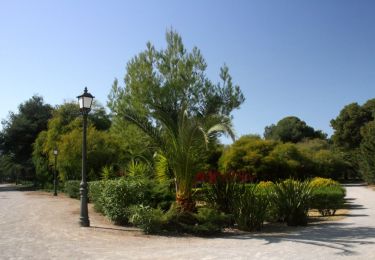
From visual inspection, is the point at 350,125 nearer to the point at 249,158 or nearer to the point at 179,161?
the point at 249,158

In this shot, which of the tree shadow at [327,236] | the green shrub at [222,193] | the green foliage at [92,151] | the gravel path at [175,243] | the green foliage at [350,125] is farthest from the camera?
the green foliage at [350,125]

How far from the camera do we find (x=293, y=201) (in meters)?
13.3

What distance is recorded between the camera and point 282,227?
12914 mm

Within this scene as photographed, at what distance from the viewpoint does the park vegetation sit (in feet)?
39.3

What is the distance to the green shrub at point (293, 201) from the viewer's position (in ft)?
43.5

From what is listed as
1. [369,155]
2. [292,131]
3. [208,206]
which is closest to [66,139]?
[208,206]

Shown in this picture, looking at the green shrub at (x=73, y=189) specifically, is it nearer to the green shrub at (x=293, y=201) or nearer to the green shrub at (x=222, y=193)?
the green shrub at (x=222, y=193)

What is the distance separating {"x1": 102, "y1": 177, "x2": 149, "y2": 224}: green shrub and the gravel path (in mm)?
454

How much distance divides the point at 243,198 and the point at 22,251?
6226 millimetres

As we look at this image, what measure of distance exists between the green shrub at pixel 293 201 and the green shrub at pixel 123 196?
4.34 meters

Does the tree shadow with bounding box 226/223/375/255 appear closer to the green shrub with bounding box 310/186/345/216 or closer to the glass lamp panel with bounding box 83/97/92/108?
the green shrub with bounding box 310/186/345/216

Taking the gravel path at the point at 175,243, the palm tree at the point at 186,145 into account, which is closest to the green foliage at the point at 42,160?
the gravel path at the point at 175,243

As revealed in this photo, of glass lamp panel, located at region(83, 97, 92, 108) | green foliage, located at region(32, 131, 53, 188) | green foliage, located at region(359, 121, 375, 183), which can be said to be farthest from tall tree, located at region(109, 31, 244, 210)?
green foliage, located at region(359, 121, 375, 183)

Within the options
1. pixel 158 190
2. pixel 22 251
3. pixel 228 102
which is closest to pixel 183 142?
pixel 158 190
